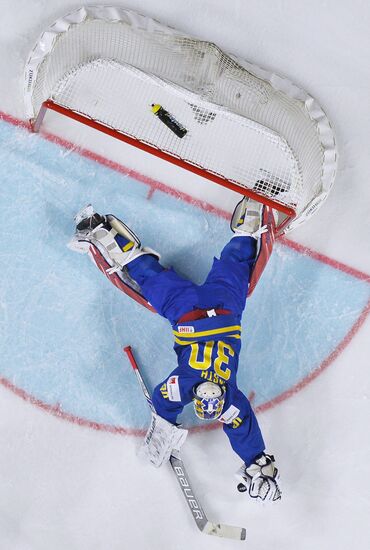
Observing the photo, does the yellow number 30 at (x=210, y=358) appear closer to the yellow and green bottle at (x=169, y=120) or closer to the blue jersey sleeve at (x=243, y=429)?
the blue jersey sleeve at (x=243, y=429)

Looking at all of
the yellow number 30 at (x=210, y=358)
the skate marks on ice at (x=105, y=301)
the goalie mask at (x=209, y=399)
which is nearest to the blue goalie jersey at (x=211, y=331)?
the yellow number 30 at (x=210, y=358)

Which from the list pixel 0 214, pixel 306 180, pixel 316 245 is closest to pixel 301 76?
pixel 306 180

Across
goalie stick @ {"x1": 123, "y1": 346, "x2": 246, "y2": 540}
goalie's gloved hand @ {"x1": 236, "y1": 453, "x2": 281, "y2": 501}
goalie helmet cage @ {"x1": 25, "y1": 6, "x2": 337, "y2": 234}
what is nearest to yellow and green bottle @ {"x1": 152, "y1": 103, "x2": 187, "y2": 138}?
goalie helmet cage @ {"x1": 25, "y1": 6, "x2": 337, "y2": 234}

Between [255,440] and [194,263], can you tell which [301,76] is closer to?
[194,263]

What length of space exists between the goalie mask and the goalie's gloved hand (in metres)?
0.48

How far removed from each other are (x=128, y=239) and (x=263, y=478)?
144 cm

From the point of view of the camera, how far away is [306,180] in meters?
3.80

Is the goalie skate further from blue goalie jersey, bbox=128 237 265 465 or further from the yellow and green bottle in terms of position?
the yellow and green bottle

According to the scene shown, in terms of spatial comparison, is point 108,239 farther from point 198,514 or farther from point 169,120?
point 198,514

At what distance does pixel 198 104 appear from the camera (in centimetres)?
378

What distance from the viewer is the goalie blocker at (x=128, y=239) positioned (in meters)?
3.75

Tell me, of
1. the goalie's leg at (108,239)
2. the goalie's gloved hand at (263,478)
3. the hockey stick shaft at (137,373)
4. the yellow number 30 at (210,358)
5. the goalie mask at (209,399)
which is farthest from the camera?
the hockey stick shaft at (137,373)

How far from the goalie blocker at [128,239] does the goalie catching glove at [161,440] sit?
636 mm

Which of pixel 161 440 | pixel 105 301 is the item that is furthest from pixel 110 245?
pixel 161 440
